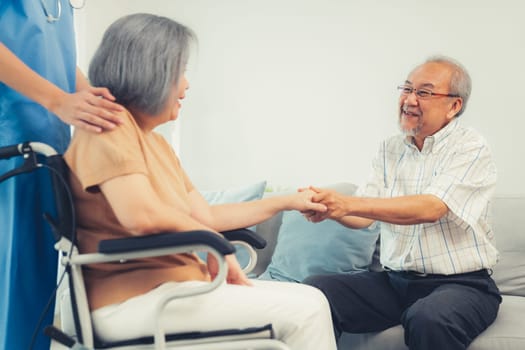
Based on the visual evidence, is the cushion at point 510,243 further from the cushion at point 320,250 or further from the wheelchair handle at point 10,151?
the wheelchair handle at point 10,151

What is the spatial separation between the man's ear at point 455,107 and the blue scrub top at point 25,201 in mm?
1369

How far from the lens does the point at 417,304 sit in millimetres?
1913

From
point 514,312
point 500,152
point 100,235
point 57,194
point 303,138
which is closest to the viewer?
point 57,194

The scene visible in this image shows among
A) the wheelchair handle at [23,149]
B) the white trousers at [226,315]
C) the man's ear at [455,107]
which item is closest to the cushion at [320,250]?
the man's ear at [455,107]

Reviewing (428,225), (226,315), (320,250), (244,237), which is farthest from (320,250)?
(226,315)

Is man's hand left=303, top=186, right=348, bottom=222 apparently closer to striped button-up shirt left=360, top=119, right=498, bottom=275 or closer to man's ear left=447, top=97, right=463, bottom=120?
striped button-up shirt left=360, top=119, right=498, bottom=275

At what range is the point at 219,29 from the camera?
3.80 meters

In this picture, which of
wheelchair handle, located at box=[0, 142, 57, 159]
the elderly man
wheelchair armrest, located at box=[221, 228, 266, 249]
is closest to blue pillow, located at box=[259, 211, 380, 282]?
the elderly man

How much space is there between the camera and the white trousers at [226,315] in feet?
4.41

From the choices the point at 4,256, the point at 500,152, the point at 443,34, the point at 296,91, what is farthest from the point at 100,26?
the point at 4,256

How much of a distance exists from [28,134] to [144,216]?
0.40 metres

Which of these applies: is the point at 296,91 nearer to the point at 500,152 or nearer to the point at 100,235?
the point at 500,152

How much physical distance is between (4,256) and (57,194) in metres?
0.25

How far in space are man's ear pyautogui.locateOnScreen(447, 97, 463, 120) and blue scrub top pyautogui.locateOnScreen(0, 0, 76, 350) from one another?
53.9 inches
